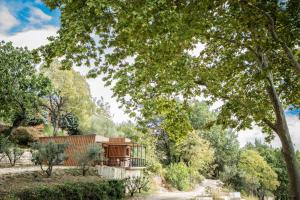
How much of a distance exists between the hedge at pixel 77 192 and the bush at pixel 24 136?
1845 centimetres

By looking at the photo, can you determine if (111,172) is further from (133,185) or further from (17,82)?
(17,82)

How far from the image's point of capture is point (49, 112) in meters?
43.3

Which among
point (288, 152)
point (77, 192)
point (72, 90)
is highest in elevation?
point (72, 90)

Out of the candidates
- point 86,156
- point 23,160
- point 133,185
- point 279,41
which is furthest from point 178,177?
point 279,41

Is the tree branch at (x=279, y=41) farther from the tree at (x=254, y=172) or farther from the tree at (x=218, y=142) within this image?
the tree at (x=218, y=142)

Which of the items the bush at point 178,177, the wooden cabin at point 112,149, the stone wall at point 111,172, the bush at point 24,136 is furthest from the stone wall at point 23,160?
the bush at point 178,177

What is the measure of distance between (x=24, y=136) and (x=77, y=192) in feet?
71.3

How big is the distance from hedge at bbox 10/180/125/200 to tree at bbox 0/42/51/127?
254 inches

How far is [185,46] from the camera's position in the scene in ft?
37.5

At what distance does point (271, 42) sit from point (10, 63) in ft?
52.6

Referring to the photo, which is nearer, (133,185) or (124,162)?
(133,185)

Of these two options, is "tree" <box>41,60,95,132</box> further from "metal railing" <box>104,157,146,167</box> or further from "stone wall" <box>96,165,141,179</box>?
"stone wall" <box>96,165,141,179</box>

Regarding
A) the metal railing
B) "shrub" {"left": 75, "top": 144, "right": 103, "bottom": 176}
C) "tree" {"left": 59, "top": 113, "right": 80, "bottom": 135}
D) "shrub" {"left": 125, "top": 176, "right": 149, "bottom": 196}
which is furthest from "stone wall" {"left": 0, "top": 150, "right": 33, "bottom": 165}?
"tree" {"left": 59, "top": 113, "right": 80, "bottom": 135}

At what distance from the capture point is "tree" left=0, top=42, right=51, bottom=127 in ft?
60.2
